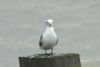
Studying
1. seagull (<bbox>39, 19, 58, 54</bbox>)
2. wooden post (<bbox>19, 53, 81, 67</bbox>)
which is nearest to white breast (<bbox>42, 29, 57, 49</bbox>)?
seagull (<bbox>39, 19, 58, 54</bbox>)

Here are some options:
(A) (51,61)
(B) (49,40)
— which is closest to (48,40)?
(B) (49,40)

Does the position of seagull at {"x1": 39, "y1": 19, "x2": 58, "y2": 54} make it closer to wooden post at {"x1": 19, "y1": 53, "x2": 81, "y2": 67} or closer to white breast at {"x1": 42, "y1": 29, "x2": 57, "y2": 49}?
white breast at {"x1": 42, "y1": 29, "x2": 57, "y2": 49}

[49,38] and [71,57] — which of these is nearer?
[71,57]

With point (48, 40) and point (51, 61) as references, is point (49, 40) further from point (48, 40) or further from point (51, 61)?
point (51, 61)

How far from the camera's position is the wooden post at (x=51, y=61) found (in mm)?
5258

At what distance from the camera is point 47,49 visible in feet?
25.1

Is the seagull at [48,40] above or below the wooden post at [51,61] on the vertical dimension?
above

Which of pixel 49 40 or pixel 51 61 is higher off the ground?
pixel 49 40

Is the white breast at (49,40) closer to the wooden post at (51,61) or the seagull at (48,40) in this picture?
the seagull at (48,40)

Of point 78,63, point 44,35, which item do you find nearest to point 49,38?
point 44,35

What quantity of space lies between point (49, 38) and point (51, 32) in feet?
0.83

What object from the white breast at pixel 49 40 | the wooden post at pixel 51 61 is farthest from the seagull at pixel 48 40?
the wooden post at pixel 51 61

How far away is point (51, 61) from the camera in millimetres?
5266

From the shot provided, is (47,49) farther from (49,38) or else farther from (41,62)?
(41,62)
